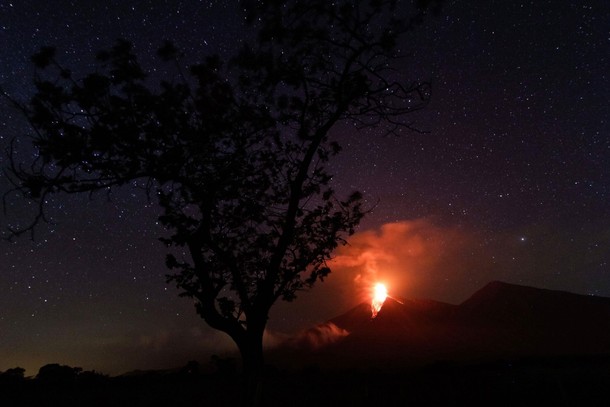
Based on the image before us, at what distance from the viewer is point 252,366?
33.9ft

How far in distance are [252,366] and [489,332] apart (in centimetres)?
17841

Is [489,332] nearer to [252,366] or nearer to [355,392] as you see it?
[355,392]

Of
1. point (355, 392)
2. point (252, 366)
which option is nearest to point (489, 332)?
point (355, 392)

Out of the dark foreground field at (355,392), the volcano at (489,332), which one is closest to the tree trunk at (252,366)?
the dark foreground field at (355,392)

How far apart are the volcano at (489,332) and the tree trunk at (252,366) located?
11677cm

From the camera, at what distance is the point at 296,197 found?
38.0 feet

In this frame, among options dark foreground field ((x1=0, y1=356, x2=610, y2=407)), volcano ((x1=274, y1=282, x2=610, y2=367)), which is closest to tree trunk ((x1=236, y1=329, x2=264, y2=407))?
dark foreground field ((x1=0, y1=356, x2=610, y2=407))

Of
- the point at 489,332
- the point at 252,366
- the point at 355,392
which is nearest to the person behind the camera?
the point at 252,366

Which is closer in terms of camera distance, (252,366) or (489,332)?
(252,366)

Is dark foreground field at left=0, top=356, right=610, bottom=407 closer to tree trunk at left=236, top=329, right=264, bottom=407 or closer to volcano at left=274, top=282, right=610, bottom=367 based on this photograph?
tree trunk at left=236, top=329, right=264, bottom=407

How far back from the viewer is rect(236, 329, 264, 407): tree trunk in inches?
393

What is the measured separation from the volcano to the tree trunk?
117m

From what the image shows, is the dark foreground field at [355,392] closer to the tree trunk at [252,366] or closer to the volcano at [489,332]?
the tree trunk at [252,366]

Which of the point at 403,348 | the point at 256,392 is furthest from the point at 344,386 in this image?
the point at 403,348
